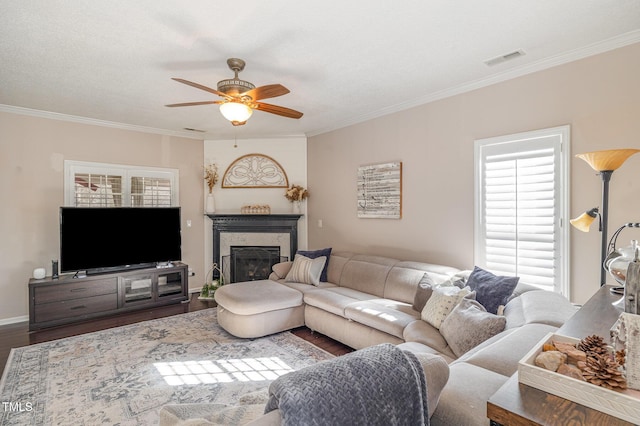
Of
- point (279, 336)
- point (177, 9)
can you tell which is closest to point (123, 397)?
point (279, 336)

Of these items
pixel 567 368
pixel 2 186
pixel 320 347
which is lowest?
pixel 320 347

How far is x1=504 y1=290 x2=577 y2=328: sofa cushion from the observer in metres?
1.94

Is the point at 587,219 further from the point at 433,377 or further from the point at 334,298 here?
the point at 334,298

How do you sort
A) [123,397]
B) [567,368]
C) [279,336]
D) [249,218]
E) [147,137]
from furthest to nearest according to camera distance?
[249,218]
[147,137]
[279,336]
[123,397]
[567,368]

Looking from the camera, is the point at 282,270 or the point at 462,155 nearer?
the point at 462,155

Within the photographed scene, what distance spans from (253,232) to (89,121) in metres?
2.92

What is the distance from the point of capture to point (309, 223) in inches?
231

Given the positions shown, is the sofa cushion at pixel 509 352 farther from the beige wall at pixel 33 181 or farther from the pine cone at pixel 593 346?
the beige wall at pixel 33 181

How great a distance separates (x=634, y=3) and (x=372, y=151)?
2.87 meters

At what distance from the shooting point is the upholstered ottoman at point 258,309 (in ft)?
11.8

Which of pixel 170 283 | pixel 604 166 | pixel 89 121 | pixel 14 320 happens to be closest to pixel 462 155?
pixel 604 166

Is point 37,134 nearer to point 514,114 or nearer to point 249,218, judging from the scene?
point 249,218

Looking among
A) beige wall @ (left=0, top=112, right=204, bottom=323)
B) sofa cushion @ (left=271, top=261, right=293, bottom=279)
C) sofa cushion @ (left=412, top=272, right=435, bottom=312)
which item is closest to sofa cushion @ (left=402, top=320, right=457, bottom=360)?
sofa cushion @ (left=412, top=272, right=435, bottom=312)

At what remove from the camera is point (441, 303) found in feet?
8.79
